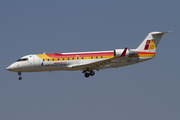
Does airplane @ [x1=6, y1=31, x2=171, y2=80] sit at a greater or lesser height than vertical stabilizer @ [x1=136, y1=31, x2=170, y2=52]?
lesser

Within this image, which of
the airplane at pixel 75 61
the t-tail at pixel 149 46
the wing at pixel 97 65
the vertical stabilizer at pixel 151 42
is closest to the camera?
the wing at pixel 97 65

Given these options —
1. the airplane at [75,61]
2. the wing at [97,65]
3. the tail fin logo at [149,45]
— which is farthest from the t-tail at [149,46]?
the wing at [97,65]

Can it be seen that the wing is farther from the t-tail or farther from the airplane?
the t-tail

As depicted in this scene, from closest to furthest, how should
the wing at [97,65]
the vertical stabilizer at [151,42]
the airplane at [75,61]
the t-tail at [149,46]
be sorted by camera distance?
1. the wing at [97,65]
2. the airplane at [75,61]
3. the t-tail at [149,46]
4. the vertical stabilizer at [151,42]

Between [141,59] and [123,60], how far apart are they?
8.51 ft

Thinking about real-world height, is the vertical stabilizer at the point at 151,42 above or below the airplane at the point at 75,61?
above

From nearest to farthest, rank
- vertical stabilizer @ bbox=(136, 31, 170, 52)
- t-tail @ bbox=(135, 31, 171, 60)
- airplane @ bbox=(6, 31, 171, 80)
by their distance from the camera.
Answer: airplane @ bbox=(6, 31, 171, 80), t-tail @ bbox=(135, 31, 171, 60), vertical stabilizer @ bbox=(136, 31, 170, 52)

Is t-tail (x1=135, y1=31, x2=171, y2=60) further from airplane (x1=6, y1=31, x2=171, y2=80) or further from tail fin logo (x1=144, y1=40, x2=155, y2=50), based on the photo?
airplane (x1=6, y1=31, x2=171, y2=80)

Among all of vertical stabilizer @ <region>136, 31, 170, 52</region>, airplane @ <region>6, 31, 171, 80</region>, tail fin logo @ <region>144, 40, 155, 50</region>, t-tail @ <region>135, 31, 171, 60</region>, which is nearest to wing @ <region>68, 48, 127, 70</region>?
airplane @ <region>6, 31, 171, 80</region>

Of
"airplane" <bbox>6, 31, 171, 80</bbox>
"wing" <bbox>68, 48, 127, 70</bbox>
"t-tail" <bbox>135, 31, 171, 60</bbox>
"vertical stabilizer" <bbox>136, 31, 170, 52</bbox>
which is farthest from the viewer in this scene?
"vertical stabilizer" <bbox>136, 31, 170, 52</bbox>

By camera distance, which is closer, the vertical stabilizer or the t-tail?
the t-tail

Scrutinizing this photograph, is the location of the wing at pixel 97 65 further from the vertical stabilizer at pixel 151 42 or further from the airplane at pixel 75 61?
the vertical stabilizer at pixel 151 42

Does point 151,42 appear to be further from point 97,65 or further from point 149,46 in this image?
point 97,65

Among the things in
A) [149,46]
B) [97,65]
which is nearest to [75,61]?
[97,65]
